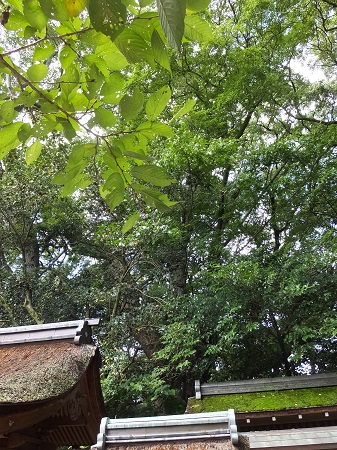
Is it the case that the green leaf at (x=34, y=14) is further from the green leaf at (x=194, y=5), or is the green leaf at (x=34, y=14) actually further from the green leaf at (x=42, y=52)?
the green leaf at (x=194, y=5)

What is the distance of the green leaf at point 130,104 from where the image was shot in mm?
930

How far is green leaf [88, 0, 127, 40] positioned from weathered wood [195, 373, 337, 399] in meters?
6.03

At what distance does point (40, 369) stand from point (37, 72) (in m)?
2.38

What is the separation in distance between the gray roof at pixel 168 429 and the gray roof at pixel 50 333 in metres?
0.80

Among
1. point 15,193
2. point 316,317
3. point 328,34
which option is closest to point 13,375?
point 316,317

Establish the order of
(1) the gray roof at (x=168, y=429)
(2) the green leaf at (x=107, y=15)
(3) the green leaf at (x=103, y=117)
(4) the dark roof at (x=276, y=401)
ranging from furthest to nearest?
1. (4) the dark roof at (x=276, y=401)
2. (1) the gray roof at (x=168, y=429)
3. (3) the green leaf at (x=103, y=117)
4. (2) the green leaf at (x=107, y=15)

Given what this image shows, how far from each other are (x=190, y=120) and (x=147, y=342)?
5.18m

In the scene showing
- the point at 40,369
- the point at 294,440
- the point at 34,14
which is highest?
the point at 34,14

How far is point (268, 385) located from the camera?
19.1ft

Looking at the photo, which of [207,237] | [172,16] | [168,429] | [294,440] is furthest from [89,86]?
[207,237]

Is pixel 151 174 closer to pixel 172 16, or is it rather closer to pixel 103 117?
pixel 103 117

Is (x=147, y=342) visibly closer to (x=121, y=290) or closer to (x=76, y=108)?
(x=121, y=290)

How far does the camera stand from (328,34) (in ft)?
31.1

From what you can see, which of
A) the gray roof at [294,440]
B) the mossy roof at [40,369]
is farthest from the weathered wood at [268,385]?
the mossy roof at [40,369]
